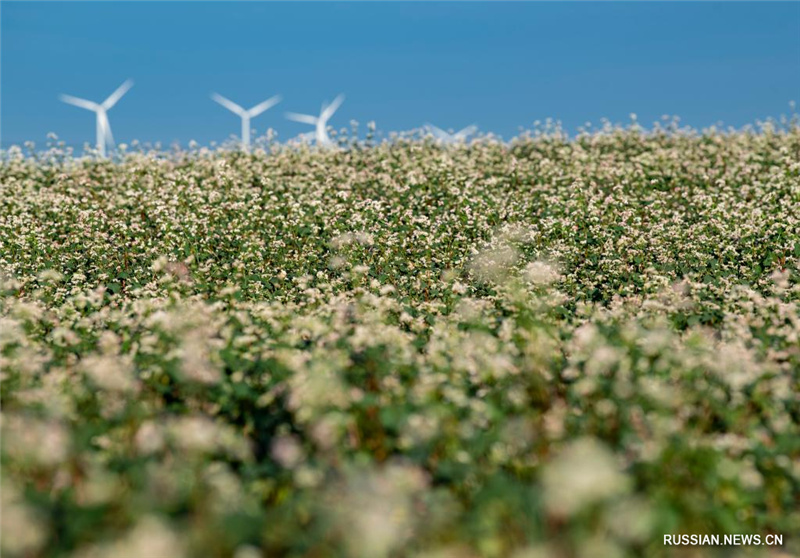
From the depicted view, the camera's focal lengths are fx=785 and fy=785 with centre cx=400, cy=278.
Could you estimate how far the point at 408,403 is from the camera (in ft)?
23.2

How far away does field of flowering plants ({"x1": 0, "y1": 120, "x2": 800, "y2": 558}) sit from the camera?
17.4 feet

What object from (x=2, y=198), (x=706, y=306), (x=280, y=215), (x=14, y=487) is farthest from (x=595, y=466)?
(x=2, y=198)

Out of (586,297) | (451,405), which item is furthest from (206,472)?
(586,297)

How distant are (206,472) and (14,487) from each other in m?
1.45

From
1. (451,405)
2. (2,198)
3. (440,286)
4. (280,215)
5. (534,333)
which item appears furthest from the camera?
(2,198)

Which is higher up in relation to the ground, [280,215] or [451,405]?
[280,215]

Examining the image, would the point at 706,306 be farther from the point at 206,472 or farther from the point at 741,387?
the point at 206,472

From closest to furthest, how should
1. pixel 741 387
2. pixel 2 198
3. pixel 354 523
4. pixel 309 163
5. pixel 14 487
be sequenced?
pixel 354 523
pixel 14 487
pixel 741 387
pixel 2 198
pixel 309 163

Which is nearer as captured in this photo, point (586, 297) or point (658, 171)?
point (586, 297)

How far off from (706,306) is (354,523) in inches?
334

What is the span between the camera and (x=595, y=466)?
4523 millimetres

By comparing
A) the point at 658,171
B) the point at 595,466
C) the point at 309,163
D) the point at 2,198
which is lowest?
the point at 595,466

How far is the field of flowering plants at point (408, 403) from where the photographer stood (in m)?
5.32

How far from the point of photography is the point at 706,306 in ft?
38.9
